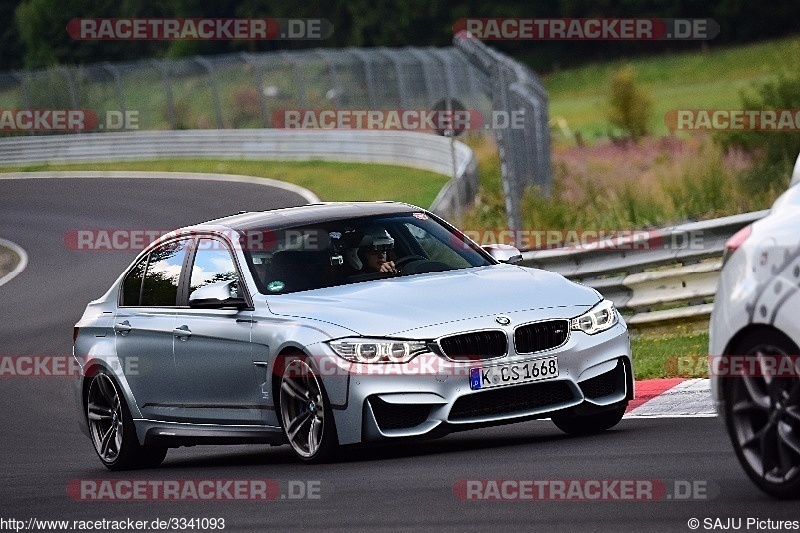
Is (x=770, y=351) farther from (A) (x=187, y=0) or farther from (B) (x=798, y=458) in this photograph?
(A) (x=187, y=0)

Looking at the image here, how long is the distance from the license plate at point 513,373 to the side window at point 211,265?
1.89m

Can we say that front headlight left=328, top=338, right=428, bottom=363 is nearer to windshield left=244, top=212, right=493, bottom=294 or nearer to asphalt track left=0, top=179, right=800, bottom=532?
asphalt track left=0, top=179, right=800, bottom=532

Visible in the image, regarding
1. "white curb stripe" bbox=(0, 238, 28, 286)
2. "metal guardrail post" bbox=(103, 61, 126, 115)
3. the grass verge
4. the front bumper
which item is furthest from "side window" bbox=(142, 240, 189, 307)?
"metal guardrail post" bbox=(103, 61, 126, 115)

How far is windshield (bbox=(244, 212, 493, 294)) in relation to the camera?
423 inches

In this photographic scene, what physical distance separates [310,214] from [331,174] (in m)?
31.4

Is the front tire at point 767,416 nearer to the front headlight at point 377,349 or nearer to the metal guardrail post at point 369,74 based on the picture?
the front headlight at point 377,349

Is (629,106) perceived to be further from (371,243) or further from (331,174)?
(371,243)

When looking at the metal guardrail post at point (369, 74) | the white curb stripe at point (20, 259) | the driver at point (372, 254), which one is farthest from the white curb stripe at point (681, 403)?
the metal guardrail post at point (369, 74)

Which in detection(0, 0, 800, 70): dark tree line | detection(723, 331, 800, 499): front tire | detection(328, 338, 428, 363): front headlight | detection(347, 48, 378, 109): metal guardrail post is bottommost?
detection(0, 0, 800, 70): dark tree line

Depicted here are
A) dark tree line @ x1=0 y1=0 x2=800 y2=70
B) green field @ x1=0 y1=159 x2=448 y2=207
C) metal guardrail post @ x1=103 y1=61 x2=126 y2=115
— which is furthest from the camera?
dark tree line @ x1=0 y1=0 x2=800 y2=70

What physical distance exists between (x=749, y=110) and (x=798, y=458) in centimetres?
2356

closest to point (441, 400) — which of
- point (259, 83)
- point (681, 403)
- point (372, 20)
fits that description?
point (681, 403)

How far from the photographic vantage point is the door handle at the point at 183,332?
11055mm

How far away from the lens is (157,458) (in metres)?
11.8
